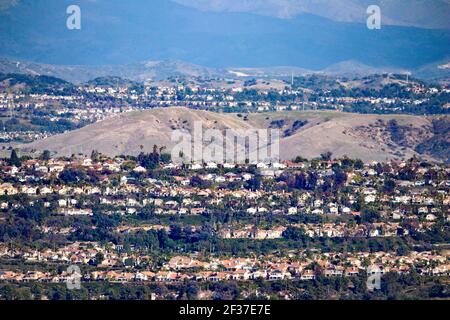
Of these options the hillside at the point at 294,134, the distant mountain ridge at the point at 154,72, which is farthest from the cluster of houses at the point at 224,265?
the distant mountain ridge at the point at 154,72

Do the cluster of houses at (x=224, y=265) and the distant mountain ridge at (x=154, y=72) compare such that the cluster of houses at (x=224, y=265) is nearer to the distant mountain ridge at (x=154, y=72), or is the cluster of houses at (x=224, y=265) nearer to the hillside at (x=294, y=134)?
the hillside at (x=294, y=134)

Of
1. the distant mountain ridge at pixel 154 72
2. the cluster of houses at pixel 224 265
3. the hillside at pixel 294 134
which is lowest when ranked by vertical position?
the cluster of houses at pixel 224 265

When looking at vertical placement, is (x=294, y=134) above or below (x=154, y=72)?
below

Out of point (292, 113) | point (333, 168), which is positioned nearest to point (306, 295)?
point (333, 168)

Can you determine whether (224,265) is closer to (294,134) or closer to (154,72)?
(294,134)

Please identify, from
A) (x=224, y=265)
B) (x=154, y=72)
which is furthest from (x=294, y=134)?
(x=154, y=72)

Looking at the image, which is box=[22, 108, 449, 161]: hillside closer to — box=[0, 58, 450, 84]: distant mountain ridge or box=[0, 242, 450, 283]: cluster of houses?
box=[0, 242, 450, 283]: cluster of houses

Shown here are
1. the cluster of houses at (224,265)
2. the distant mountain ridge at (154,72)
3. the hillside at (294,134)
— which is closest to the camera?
the cluster of houses at (224,265)

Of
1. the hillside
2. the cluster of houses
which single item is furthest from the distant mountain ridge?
the cluster of houses
